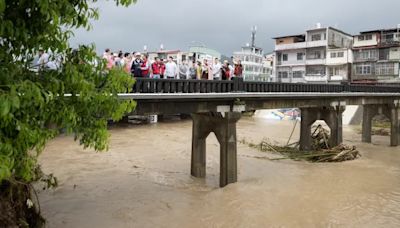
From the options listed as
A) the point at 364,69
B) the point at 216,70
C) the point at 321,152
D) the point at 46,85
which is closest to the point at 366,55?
the point at 364,69

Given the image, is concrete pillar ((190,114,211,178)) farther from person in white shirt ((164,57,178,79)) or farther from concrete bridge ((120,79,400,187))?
person in white shirt ((164,57,178,79))

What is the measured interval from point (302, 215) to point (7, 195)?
765 centimetres

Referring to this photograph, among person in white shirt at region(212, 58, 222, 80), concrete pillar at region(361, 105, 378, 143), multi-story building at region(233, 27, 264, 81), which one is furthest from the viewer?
multi-story building at region(233, 27, 264, 81)

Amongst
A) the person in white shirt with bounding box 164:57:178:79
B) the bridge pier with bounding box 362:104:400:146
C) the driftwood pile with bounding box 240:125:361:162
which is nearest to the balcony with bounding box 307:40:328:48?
the bridge pier with bounding box 362:104:400:146

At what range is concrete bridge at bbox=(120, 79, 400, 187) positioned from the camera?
1118 centimetres

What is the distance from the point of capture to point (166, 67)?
1387 cm

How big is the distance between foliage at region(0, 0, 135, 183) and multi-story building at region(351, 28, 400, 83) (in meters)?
45.3

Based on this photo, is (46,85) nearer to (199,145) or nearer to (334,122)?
(199,145)

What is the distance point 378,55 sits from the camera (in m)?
45.1

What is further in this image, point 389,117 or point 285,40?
point 285,40

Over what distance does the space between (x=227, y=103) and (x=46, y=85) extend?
9337 mm

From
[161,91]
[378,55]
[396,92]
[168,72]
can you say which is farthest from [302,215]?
[378,55]

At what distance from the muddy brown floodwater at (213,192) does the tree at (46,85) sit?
5822 mm

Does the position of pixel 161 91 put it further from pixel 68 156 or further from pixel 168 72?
pixel 68 156
